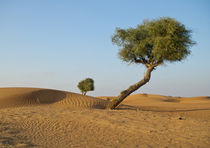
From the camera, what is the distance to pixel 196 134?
26.8 ft

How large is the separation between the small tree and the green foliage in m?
29.7

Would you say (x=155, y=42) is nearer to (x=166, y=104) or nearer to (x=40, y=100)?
(x=40, y=100)

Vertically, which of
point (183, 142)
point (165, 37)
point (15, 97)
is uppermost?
point (165, 37)

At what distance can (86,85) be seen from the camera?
45125mm

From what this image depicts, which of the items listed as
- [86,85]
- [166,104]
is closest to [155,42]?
[166,104]

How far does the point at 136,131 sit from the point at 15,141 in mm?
4553

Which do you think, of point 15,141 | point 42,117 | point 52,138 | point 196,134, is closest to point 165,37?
point 196,134

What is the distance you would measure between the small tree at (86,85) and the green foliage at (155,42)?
29734 mm

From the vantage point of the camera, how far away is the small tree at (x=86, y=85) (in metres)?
44.9

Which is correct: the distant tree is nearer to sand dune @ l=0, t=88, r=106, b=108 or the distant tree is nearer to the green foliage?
the green foliage

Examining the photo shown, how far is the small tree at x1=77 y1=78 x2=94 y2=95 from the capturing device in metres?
44.9

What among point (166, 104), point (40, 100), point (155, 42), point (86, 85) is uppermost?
point (155, 42)

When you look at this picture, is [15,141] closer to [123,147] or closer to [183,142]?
[123,147]

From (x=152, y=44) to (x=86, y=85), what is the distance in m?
31.6
